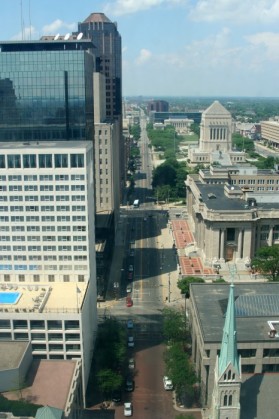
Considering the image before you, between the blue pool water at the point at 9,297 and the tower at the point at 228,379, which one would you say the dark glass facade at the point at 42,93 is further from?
the tower at the point at 228,379

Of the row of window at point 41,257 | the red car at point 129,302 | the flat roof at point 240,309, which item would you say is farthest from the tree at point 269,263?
the row of window at point 41,257

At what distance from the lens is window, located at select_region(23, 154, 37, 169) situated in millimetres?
87625

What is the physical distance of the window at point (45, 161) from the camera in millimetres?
87625

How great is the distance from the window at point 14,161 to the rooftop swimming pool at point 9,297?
74.4ft

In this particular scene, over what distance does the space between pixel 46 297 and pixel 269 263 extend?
58.2 metres

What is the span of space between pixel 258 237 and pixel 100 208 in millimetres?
50353

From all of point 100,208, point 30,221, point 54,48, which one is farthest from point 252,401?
point 100,208

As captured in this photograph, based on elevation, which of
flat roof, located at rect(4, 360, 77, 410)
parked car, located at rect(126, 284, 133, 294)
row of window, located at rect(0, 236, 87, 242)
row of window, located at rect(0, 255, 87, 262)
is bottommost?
parked car, located at rect(126, 284, 133, 294)

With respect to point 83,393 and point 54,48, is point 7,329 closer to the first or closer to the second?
point 83,393

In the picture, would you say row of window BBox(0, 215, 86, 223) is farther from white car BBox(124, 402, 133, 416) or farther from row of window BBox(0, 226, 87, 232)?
white car BBox(124, 402, 133, 416)

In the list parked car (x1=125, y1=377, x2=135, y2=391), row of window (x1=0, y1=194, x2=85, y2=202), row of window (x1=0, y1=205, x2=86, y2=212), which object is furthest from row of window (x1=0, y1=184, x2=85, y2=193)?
parked car (x1=125, y1=377, x2=135, y2=391)

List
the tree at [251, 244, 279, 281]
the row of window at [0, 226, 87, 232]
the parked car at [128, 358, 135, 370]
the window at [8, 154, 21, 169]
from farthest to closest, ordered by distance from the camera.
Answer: the tree at [251, 244, 279, 281]
the row of window at [0, 226, 87, 232]
the parked car at [128, 358, 135, 370]
the window at [8, 154, 21, 169]

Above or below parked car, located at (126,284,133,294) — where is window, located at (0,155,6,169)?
above

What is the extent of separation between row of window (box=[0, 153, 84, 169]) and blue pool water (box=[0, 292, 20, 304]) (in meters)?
22.7
